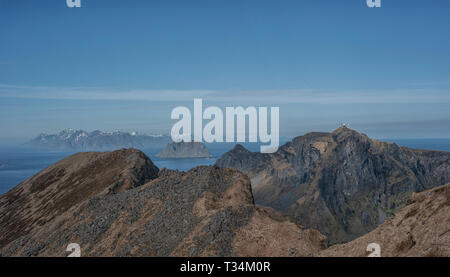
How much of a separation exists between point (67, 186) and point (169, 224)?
5107 centimetres

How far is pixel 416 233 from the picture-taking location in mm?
29219

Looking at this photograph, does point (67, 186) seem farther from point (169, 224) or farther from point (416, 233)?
point (416, 233)

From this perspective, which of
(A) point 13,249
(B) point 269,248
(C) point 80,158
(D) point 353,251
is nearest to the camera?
(D) point 353,251

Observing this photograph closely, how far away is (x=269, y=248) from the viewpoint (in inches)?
1410

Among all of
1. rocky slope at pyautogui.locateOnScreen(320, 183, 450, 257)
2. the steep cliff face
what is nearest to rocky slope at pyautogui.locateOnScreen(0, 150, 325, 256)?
the steep cliff face

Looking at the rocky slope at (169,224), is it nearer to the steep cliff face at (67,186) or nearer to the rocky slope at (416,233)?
the steep cliff face at (67,186)

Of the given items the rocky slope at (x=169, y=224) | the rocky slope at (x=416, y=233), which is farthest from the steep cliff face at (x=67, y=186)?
the rocky slope at (x=416, y=233)

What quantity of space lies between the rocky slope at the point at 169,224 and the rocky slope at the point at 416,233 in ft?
17.4

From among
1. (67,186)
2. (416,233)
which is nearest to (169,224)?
(416,233)

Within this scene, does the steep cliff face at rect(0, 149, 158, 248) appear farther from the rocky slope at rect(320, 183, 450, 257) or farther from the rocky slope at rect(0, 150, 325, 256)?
the rocky slope at rect(320, 183, 450, 257)

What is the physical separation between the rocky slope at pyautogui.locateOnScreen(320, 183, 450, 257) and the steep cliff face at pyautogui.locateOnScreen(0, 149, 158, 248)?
45.8 m

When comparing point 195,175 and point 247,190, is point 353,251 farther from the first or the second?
point 195,175
